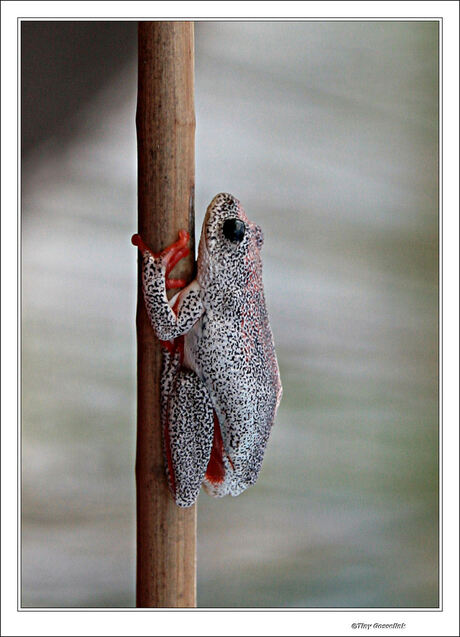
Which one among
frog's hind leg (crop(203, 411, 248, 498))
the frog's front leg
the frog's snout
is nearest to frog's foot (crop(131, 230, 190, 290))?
the frog's front leg

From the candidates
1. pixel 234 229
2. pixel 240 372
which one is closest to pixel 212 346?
pixel 240 372

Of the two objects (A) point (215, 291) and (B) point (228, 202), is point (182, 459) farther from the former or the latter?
(B) point (228, 202)

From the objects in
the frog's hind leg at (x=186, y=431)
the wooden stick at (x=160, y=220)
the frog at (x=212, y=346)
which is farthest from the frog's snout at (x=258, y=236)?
the frog's hind leg at (x=186, y=431)

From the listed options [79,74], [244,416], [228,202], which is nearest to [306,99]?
[79,74]

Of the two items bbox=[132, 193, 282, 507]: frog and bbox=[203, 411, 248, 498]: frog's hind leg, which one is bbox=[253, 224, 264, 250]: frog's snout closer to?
bbox=[132, 193, 282, 507]: frog

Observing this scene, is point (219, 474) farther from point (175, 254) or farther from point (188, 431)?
point (175, 254)

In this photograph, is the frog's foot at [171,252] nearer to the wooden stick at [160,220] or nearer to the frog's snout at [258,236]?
the wooden stick at [160,220]
